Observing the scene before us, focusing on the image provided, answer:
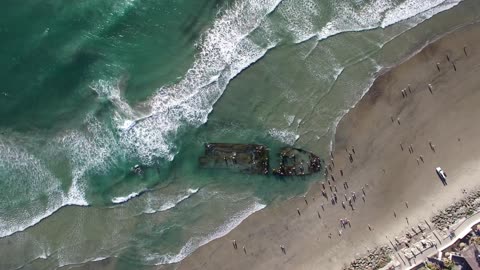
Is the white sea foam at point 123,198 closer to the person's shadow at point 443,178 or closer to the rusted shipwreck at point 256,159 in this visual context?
the rusted shipwreck at point 256,159

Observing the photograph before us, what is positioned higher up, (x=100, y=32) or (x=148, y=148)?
(x=100, y=32)

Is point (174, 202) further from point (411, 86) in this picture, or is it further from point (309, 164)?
point (411, 86)

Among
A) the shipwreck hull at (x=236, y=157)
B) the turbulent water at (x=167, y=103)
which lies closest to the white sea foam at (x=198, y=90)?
the turbulent water at (x=167, y=103)

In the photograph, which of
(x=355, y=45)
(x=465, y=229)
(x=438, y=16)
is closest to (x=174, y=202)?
(x=355, y=45)

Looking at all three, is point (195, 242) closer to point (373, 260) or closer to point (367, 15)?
point (373, 260)

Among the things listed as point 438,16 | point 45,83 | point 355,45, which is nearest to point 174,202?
point 45,83

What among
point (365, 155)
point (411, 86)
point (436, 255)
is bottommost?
point (436, 255)

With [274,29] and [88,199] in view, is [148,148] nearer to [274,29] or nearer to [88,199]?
[88,199]
